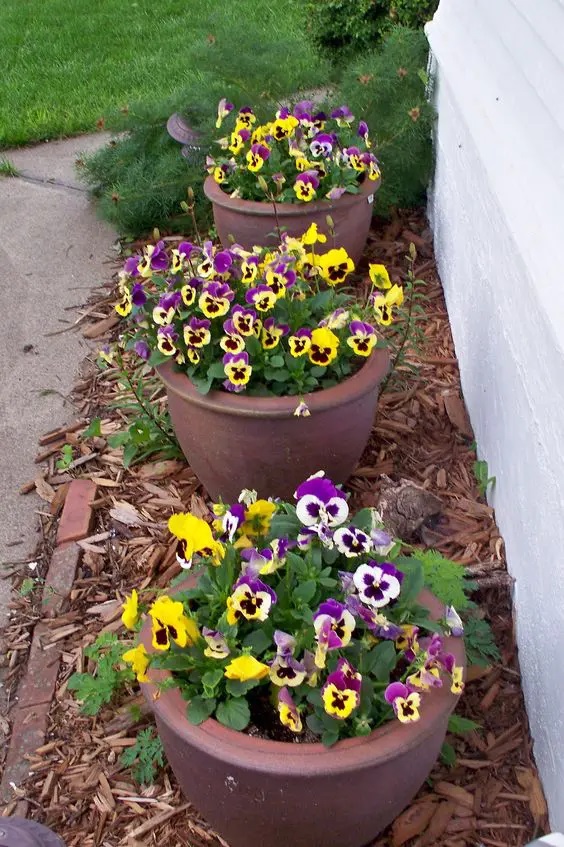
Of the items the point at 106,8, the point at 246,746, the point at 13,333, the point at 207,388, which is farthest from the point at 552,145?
the point at 106,8

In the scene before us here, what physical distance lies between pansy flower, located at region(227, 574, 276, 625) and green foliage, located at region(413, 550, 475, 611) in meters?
0.65

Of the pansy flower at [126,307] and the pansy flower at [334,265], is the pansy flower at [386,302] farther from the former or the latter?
the pansy flower at [126,307]

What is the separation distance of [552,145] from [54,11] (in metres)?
7.93

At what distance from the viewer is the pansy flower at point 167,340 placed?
2.72 metres

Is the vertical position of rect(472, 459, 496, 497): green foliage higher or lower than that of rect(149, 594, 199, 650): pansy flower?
lower

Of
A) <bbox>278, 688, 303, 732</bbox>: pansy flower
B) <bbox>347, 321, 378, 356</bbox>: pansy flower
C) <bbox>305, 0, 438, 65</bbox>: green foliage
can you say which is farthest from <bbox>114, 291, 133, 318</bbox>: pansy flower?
<bbox>305, 0, 438, 65</bbox>: green foliage

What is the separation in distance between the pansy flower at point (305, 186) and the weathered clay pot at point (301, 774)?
85.7 inches

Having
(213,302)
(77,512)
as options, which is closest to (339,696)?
(213,302)

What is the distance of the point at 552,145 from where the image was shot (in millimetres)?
2359

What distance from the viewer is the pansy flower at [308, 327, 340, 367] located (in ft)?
8.55

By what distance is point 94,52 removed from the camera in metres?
7.89

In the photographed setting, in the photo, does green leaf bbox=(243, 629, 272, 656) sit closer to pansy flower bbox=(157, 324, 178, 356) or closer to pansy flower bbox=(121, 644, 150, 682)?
pansy flower bbox=(121, 644, 150, 682)

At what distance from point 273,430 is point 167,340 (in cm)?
41

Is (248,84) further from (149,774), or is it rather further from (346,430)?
(149,774)
